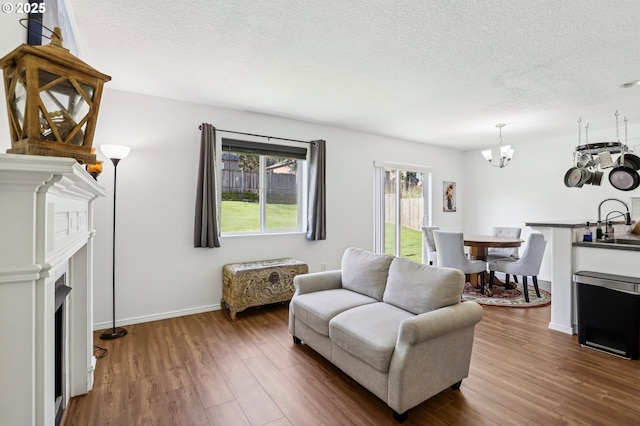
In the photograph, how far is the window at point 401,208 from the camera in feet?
18.2

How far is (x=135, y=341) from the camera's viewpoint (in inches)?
118

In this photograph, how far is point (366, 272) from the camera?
2889 mm

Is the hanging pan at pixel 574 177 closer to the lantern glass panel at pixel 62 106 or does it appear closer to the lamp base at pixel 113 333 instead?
the lantern glass panel at pixel 62 106

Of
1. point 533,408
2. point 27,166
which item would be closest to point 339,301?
point 533,408

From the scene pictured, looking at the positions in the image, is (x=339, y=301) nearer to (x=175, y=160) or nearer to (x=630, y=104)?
(x=175, y=160)

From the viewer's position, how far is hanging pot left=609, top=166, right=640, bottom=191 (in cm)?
357

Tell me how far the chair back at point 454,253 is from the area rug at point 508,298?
0.40 m

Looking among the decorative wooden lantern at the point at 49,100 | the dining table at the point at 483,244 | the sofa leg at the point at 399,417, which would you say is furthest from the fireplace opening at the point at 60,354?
the dining table at the point at 483,244

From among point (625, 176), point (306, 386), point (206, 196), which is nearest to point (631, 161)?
point (625, 176)

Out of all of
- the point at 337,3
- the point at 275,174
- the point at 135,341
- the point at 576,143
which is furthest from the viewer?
the point at 576,143

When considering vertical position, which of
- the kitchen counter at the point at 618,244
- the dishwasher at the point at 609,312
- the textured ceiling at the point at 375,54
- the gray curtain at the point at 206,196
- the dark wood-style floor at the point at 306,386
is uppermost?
the textured ceiling at the point at 375,54

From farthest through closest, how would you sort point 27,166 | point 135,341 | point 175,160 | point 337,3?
point 175,160, point 135,341, point 337,3, point 27,166

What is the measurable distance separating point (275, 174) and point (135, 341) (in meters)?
2.61

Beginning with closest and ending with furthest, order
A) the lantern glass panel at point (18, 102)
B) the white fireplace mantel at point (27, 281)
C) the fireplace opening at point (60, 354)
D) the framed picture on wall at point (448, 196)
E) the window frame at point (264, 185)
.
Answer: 1. the white fireplace mantel at point (27, 281)
2. the lantern glass panel at point (18, 102)
3. the fireplace opening at point (60, 354)
4. the window frame at point (264, 185)
5. the framed picture on wall at point (448, 196)
